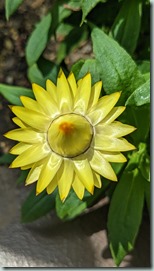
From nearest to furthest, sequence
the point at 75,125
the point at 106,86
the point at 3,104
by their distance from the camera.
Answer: the point at 75,125 → the point at 106,86 → the point at 3,104

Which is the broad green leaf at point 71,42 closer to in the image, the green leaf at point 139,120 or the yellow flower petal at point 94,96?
the green leaf at point 139,120

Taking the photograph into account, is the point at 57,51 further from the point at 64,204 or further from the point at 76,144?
the point at 76,144

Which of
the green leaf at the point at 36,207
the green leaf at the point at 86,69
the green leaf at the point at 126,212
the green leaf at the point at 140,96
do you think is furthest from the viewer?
the green leaf at the point at 36,207

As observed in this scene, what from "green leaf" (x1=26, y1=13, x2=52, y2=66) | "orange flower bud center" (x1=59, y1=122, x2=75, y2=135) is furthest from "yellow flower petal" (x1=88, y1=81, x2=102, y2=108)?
"green leaf" (x1=26, y1=13, x2=52, y2=66)

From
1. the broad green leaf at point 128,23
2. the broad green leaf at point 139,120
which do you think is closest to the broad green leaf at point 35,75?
the broad green leaf at point 128,23

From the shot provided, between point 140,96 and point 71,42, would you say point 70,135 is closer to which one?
point 140,96

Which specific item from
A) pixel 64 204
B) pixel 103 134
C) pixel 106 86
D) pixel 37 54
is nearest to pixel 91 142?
pixel 103 134
